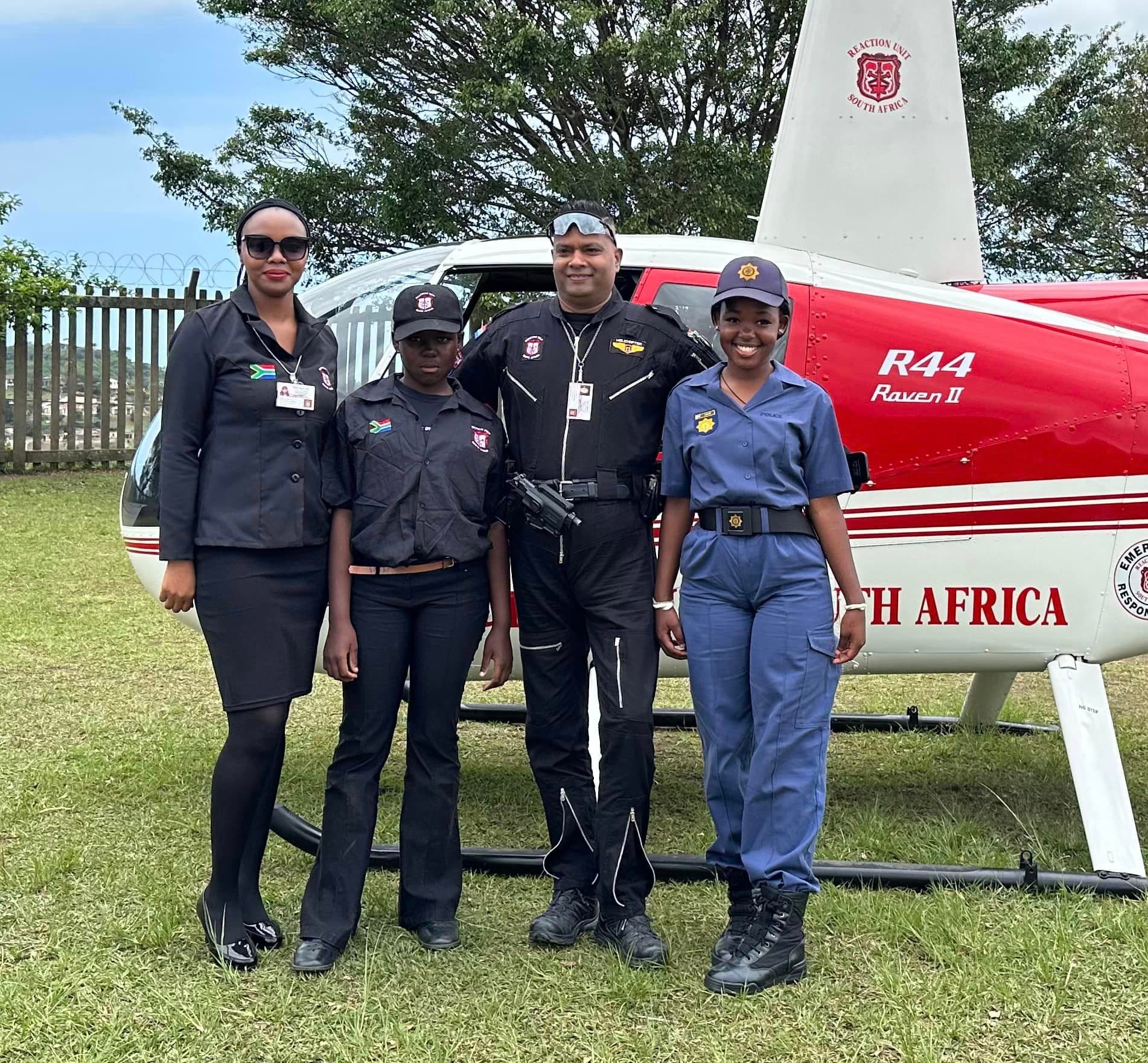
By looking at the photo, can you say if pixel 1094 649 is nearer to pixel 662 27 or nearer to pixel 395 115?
pixel 662 27

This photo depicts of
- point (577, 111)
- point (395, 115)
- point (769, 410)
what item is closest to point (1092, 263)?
point (577, 111)

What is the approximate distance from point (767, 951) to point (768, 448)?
1.35m

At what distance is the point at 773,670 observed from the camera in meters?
3.23

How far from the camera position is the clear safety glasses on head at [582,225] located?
3408mm

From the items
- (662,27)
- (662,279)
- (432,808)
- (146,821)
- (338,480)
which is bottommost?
(146,821)

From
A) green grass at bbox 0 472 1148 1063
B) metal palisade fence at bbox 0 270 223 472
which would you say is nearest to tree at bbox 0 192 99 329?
metal palisade fence at bbox 0 270 223 472

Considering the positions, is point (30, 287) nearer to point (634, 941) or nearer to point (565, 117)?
point (565, 117)

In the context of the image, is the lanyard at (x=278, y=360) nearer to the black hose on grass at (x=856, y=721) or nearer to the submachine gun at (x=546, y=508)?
the submachine gun at (x=546, y=508)

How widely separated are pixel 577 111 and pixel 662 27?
156cm

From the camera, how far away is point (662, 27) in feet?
39.6

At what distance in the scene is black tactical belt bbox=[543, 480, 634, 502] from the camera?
338 centimetres

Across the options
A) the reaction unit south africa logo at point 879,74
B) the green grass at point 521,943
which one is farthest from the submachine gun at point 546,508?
the reaction unit south africa logo at point 879,74

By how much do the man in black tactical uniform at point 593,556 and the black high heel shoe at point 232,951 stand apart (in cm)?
81

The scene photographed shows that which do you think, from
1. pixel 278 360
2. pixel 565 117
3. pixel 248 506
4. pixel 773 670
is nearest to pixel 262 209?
pixel 278 360
